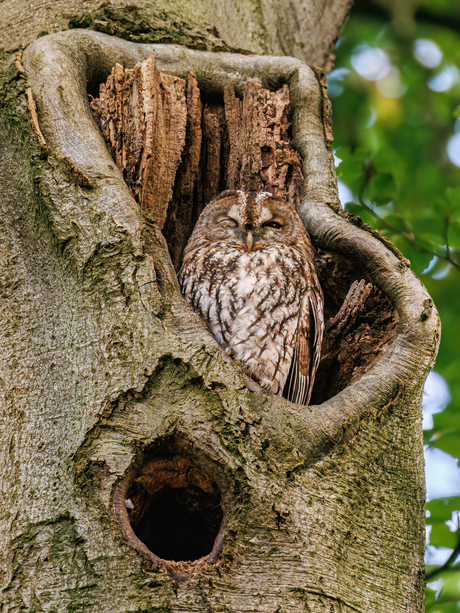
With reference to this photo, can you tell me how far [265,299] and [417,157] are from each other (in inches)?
96.8

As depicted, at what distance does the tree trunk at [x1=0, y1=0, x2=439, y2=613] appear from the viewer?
128 cm

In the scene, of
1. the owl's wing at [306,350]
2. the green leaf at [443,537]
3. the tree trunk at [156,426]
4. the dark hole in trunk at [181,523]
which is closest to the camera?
the tree trunk at [156,426]

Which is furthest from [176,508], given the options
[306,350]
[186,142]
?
[186,142]

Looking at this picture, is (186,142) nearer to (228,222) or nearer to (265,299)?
(228,222)

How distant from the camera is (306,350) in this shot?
7.68 ft

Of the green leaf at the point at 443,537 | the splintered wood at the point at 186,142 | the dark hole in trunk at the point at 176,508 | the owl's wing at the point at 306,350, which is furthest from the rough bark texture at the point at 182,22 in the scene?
the green leaf at the point at 443,537

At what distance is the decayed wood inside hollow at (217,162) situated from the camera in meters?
2.14

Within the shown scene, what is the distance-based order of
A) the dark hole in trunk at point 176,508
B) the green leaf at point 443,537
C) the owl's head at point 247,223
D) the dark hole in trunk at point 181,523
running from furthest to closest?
the owl's head at point 247,223 < the green leaf at point 443,537 < the dark hole in trunk at point 181,523 < the dark hole in trunk at point 176,508

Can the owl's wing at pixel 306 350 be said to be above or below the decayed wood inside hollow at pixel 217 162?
below

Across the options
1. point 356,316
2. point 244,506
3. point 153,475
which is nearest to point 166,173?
point 356,316

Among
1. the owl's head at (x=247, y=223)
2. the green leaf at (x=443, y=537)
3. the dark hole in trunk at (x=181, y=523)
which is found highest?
the owl's head at (x=247, y=223)

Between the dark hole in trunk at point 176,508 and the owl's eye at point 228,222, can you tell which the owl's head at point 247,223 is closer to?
the owl's eye at point 228,222

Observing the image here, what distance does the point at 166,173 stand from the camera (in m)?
2.44

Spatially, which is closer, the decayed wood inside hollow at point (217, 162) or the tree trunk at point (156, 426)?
the tree trunk at point (156, 426)
